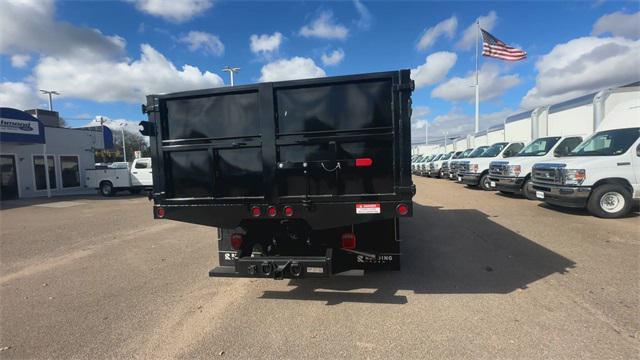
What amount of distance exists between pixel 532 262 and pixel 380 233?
2756 millimetres

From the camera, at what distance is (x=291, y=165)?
351cm

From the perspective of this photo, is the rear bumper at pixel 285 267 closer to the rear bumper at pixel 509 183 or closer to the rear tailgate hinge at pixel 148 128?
the rear tailgate hinge at pixel 148 128

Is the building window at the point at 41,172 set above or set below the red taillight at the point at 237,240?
above

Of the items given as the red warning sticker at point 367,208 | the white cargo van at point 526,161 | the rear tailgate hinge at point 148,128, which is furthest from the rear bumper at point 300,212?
the white cargo van at point 526,161

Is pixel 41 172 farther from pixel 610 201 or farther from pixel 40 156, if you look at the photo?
pixel 610 201

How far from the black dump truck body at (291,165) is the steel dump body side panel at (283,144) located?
1 cm

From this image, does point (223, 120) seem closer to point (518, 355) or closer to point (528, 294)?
point (518, 355)

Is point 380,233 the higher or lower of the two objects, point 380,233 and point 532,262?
the higher

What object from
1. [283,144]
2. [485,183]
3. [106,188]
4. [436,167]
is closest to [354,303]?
[283,144]

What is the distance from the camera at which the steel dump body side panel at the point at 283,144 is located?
11.2ft

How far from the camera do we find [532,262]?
16.4 feet

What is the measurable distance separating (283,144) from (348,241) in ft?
4.57

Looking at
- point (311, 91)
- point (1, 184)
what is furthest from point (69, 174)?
point (311, 91)

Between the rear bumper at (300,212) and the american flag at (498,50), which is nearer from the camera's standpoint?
the rear bumper at (300,212)
